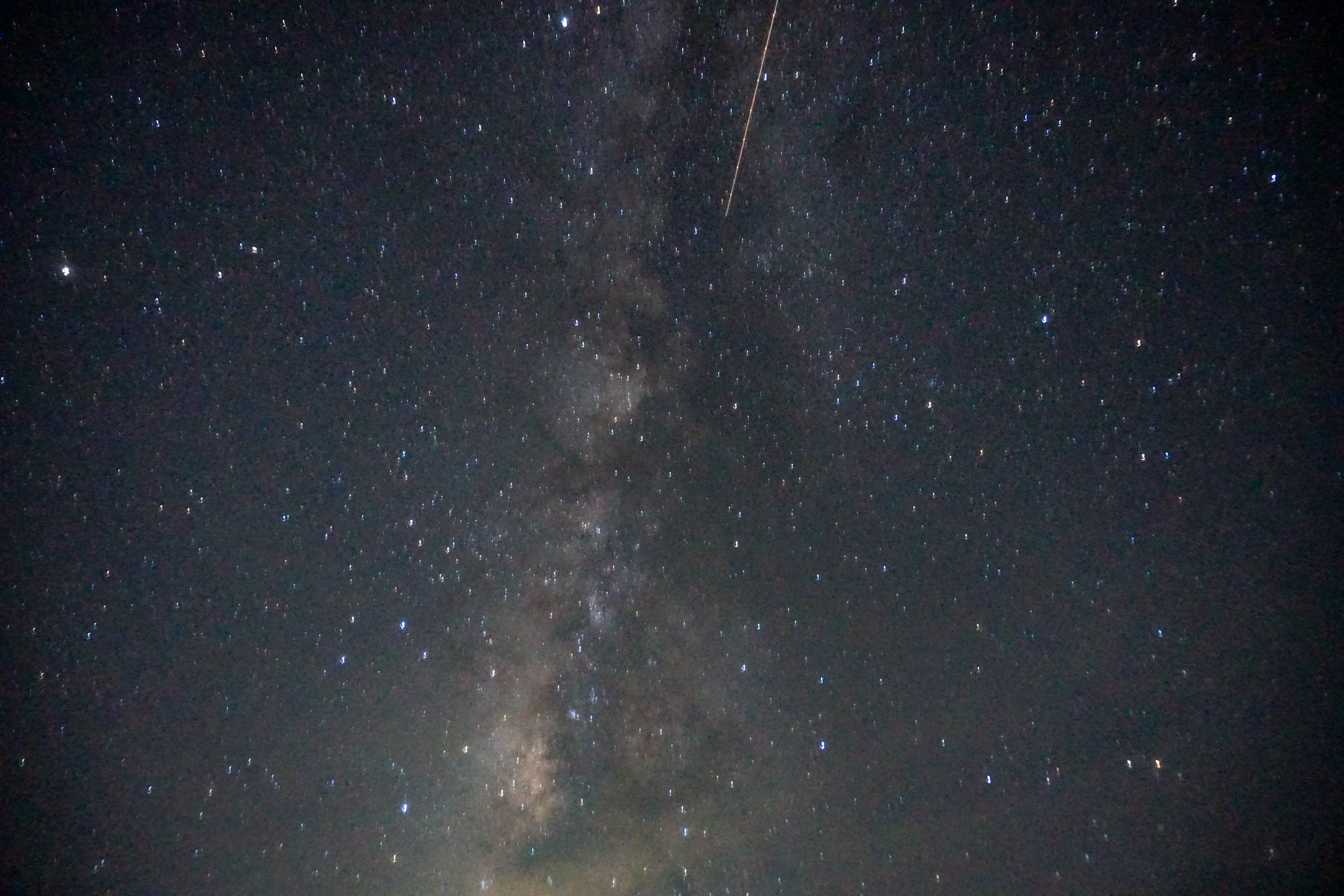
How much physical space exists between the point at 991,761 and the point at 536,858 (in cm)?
204

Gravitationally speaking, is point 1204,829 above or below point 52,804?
below

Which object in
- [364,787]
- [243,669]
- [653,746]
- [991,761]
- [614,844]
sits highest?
[243,669]

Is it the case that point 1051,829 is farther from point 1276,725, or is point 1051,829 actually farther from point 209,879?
point 209,879

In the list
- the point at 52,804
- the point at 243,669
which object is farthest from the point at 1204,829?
the point at 52,804

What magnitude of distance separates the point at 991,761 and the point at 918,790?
0.31 metres

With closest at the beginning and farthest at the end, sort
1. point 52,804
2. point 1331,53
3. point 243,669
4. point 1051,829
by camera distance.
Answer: point 1331,53 < point 52,804 < point 243,669 < point 1051,829

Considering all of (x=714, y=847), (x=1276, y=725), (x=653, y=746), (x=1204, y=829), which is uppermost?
(x=653, y=746)

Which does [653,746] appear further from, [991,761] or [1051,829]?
[1051,829]

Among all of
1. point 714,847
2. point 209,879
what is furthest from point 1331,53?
point 209,879

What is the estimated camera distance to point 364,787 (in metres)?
2.38

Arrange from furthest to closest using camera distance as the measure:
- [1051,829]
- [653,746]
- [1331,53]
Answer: [653,746] → [1051,829] → [1331,53]

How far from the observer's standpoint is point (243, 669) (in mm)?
2121

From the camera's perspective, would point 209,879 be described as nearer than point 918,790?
Yes

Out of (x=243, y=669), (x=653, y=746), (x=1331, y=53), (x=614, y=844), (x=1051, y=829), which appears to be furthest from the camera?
(x=614, y=844)
